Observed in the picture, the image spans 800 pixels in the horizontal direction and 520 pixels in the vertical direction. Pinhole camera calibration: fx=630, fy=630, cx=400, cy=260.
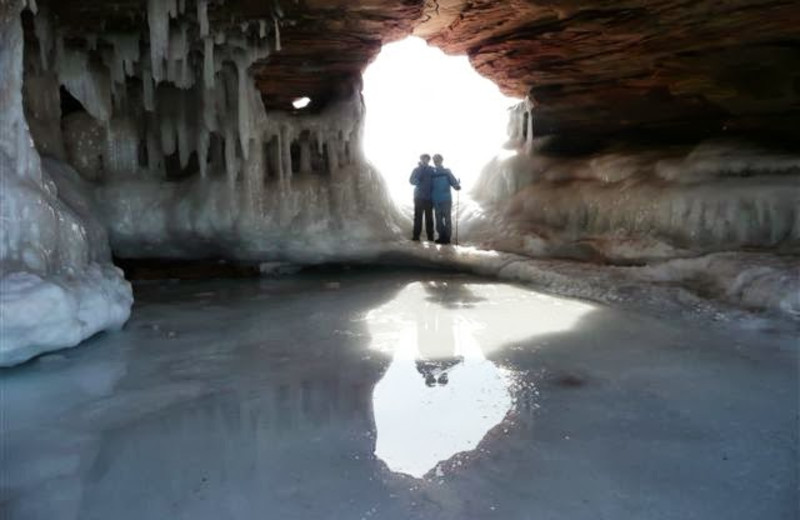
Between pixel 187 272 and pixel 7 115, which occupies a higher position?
pixel 7 115

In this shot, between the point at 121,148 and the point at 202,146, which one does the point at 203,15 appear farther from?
the point at 121,148

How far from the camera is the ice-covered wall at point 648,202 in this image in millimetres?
7996

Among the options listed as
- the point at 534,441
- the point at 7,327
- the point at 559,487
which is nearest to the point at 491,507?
the point at 559,487

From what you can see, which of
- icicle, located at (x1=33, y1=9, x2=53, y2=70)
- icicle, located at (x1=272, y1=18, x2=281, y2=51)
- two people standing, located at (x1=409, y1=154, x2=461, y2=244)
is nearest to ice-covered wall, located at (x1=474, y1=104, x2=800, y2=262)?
two people standing, located at (x1=409, y1=154, x2=461, y2=244)

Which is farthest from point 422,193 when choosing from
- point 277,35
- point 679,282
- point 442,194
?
point 679,282

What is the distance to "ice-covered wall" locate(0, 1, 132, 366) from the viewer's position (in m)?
4.78

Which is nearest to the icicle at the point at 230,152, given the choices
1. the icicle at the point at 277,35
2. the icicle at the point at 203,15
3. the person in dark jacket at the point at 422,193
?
the icicle at the point at 277,35

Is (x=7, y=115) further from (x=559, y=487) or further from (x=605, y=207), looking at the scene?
(x=605, y=207)

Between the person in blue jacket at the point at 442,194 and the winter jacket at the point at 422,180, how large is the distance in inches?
3.2

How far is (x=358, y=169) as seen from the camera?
10562 millimetres

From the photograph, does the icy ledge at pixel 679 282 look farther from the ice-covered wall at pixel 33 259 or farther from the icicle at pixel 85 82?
the icicle at pixel 85 82

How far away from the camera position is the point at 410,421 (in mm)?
3805

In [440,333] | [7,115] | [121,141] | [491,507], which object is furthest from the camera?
[121,141]

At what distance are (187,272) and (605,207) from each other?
653 cm
